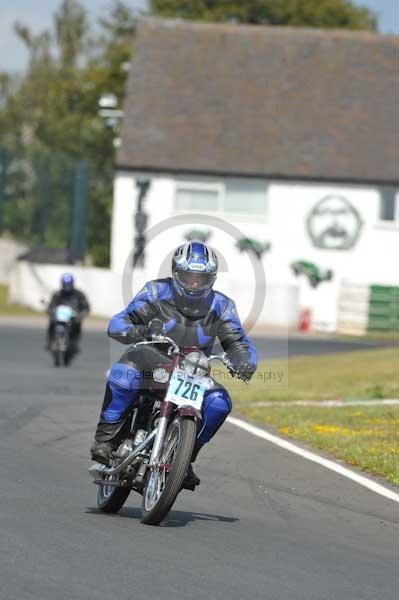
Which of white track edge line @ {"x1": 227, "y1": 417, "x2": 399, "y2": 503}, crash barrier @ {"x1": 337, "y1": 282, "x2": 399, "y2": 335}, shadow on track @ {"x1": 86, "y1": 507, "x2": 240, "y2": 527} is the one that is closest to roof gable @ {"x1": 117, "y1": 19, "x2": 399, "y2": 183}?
crash barrier @ {"x1": 337, "y1": 282, "x2": 399, "y2": 335}

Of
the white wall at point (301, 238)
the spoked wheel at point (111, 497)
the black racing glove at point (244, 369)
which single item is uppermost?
the white wall at point (301, 238)

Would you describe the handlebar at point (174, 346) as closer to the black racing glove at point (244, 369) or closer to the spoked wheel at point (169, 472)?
the black racing glove at point (244, 369)

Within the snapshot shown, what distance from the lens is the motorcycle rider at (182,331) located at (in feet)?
28.7

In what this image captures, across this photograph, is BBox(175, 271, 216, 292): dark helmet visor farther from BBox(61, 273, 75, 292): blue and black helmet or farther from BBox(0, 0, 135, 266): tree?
BBox(0, 0, 135, 266): tree

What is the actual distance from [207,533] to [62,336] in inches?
698

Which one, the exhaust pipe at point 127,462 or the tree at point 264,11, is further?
the tree at point 264,11


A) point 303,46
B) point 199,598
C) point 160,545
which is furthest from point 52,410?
point 303,46

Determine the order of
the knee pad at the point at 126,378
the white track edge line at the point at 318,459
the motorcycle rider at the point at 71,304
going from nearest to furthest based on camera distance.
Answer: the knee pad at the point at 126,378 → the white track edge line at the point at 318,459 → the motorcycle rider at the point at 71,304

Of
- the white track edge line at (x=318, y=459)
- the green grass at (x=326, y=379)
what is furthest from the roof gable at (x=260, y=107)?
the white track edge line at (x=318, y=459)

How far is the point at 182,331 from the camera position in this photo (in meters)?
8.96

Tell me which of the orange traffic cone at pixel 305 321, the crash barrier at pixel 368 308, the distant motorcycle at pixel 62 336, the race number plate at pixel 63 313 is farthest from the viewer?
the crash barrier at pixel 368 308

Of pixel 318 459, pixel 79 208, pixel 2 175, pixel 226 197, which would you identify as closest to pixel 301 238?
pixel 226 197

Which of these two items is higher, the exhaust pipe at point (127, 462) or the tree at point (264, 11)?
the tree at point (264, 11)

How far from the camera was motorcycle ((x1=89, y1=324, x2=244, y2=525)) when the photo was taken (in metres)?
8.30
